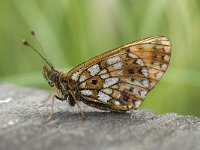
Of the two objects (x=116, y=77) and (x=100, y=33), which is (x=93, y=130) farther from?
(x=100, y=33)

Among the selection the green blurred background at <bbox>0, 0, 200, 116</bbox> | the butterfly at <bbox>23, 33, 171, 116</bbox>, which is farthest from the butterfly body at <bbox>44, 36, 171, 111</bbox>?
the green blurred background at <bbox>0, 0, 200, 116</bbox>

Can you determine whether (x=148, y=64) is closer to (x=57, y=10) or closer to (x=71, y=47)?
(x=71, y=47)

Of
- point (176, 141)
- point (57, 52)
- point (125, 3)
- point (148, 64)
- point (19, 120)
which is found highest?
point (125, 3)

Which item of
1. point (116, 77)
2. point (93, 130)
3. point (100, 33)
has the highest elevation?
point (100, 33)

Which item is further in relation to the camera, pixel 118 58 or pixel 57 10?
pixel 57 10

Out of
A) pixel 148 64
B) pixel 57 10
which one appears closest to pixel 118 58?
pixel 148 64

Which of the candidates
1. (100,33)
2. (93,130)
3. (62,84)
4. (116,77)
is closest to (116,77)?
(116,77)

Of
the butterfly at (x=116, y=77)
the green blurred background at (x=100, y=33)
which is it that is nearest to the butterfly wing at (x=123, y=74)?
the butterfly at (x=116, y=77)
